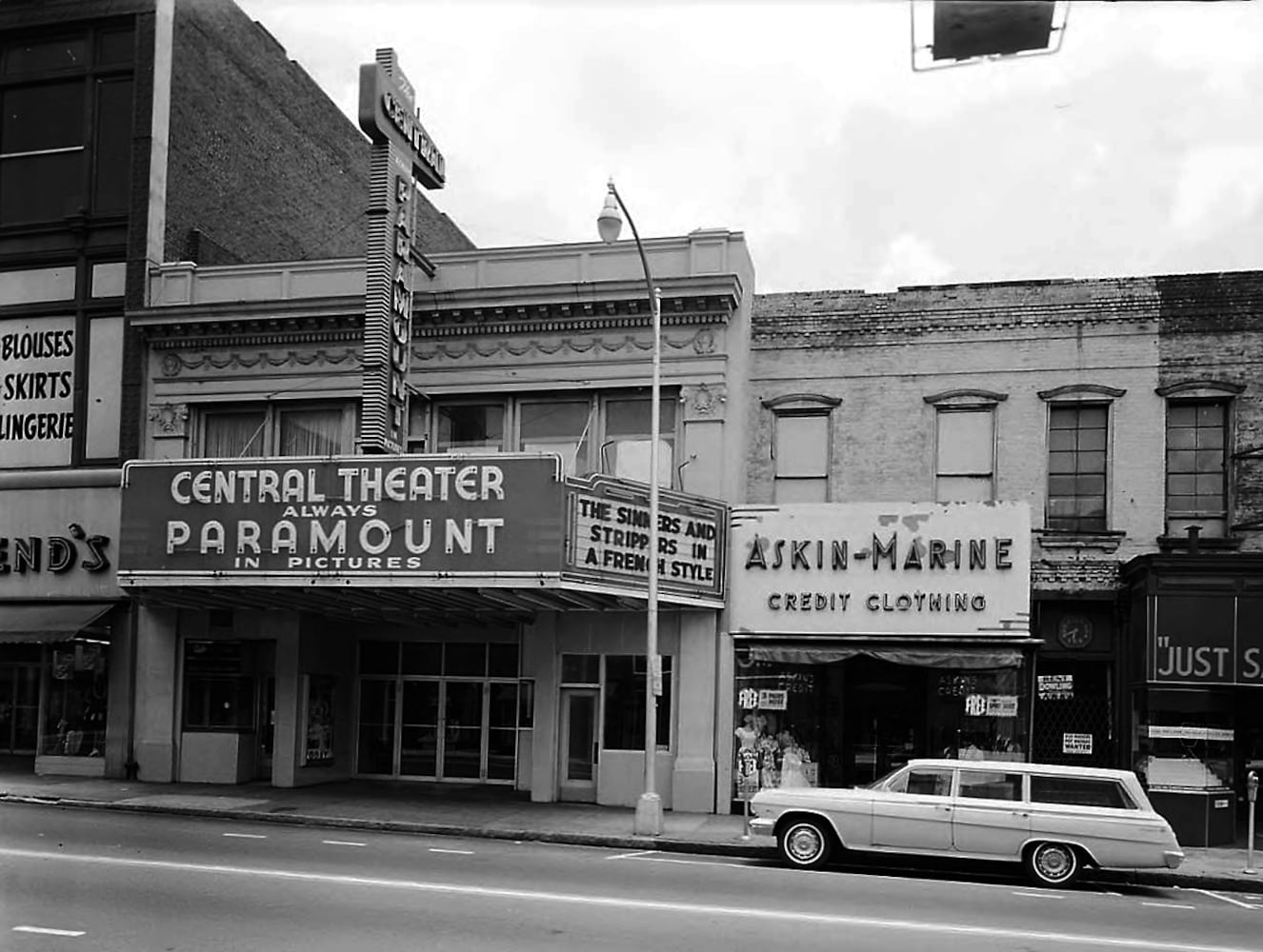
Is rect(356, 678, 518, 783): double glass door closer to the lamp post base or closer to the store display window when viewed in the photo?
the lamp post base

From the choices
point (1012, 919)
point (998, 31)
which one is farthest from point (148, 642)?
point (998, 31)

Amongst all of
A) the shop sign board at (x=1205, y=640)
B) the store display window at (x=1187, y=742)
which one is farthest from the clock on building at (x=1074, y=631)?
the shop sign board at (x=1205, y=640)

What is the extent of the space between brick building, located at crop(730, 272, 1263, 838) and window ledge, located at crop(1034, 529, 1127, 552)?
26mm

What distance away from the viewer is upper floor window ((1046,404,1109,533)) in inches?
957

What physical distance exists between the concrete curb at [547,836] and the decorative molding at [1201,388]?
8.65 meters

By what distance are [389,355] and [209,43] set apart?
10.3 m

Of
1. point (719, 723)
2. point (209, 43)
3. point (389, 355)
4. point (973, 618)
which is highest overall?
point (209, 43)

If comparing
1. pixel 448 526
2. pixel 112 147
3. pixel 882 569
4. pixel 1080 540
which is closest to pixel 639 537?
pixel 448 526

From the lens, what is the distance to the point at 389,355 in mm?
24891

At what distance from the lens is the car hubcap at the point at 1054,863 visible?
1725cm

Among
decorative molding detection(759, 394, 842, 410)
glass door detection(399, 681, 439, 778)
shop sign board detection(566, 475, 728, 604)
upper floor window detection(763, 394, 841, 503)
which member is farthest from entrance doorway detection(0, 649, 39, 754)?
decorative molding detection(759, 394, 842, 410)

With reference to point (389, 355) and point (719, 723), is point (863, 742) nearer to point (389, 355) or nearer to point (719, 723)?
point (719, 723)

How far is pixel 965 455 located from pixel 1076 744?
538cm

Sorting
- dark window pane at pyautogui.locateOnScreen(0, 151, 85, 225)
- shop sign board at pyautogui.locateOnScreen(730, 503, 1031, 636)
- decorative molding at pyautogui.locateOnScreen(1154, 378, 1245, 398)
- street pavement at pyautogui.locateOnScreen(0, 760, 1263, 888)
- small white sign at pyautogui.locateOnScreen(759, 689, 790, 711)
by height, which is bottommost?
street pavement at pyautogui.locateOnScreen(0, 760, 1263, 888)
